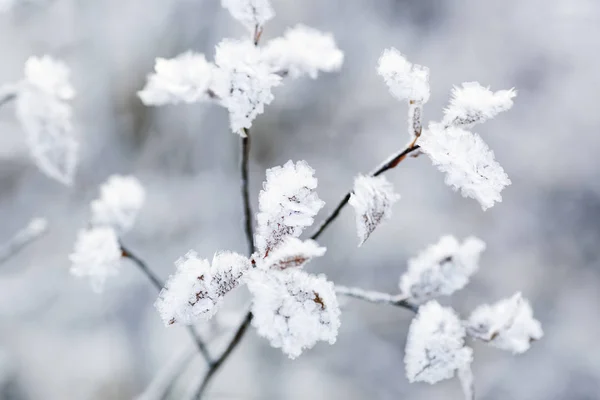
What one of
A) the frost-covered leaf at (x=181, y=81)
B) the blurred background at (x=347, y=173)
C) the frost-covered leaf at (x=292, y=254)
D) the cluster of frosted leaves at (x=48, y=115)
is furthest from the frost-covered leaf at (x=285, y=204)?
the blurred background at (x=347, y=173)

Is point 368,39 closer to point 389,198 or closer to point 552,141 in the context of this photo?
point 552,141

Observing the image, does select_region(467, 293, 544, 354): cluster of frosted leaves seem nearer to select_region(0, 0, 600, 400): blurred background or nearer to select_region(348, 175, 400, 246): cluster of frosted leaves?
select_region(348, 175, 400, 246): cluster of frosted leaves

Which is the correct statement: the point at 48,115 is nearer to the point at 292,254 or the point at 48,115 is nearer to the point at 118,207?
the point at 118,207

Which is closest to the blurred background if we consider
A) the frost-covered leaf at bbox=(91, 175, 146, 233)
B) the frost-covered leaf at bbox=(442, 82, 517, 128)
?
the frost-covered leaf at bbox=(91, 175, 146, 233)

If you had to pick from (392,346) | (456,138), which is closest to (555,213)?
(392,346)

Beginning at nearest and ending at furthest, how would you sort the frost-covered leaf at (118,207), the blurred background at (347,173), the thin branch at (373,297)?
the thin branch at (373,297), the frost-covered leaf at (118,207), the blurred background at (347,173)

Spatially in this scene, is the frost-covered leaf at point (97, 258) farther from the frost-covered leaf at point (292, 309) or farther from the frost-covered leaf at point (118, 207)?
the frost-covered leaf at point (292, 309)

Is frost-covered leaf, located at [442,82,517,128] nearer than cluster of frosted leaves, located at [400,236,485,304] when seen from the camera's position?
Yes

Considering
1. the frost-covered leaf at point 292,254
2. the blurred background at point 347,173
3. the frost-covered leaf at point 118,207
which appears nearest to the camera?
the frost-covered leaf at point 292,254
